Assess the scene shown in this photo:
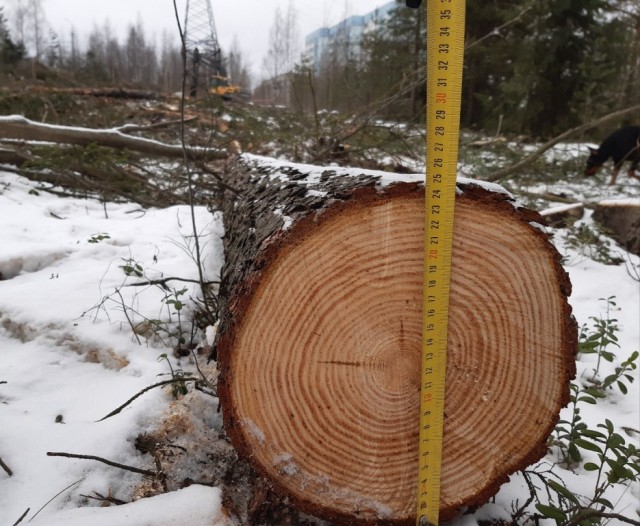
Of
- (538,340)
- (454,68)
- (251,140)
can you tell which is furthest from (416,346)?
(251,140)

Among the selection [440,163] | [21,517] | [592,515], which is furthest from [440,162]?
[21,517]

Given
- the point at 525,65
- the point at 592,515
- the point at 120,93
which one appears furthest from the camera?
the point at 120,93

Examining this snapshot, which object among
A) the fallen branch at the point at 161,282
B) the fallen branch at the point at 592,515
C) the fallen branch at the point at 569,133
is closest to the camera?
the fallen branch at the point at 592,515

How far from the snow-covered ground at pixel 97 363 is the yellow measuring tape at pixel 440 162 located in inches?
26.5

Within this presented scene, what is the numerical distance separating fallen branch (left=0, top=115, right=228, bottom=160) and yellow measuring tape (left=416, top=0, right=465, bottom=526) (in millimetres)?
3051

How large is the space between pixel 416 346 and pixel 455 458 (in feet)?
1.18

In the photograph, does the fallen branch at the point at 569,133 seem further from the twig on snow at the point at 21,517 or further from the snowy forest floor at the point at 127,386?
the twig on snow at the point at 21,517

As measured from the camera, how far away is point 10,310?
6.70ft

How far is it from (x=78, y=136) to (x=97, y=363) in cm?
305

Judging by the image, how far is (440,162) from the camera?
41.8 inches

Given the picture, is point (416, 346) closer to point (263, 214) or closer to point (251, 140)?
point (263, 214)

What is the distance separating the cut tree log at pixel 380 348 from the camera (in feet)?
3.51

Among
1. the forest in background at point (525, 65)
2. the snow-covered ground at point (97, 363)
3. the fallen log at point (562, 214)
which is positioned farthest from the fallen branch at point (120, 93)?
the fallen log at point (562, 214)

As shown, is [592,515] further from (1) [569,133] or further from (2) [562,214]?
(2) [562,214]
